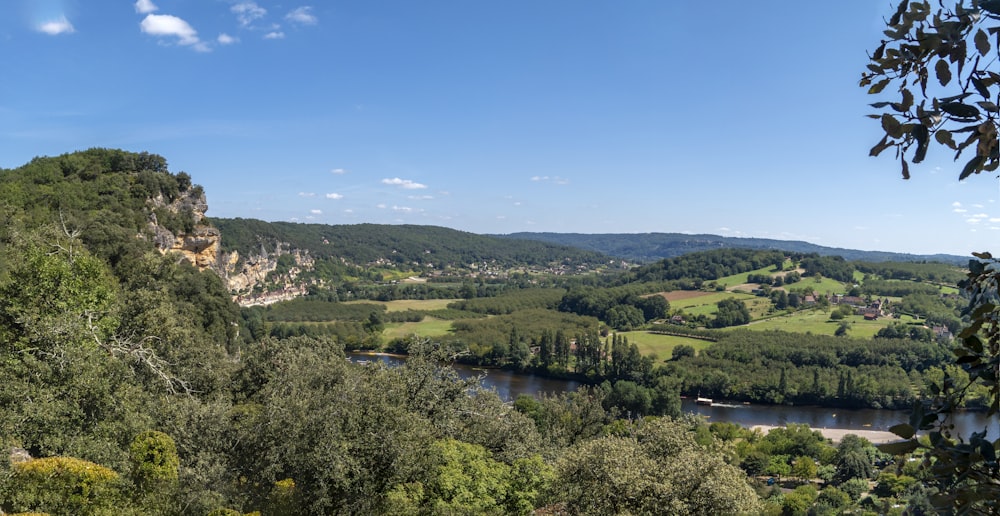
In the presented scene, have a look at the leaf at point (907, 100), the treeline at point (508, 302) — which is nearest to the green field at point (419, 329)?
the treeline at point (508, 302)

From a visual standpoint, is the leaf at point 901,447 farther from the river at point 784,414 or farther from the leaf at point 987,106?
the river at point 784,414

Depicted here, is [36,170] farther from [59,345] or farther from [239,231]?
[239,231]

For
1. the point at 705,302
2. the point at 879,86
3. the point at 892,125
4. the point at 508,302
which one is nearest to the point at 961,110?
the point at 892,125

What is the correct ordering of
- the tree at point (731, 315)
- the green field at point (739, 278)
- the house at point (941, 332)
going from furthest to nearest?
the green field at point (739, 278), the tree at point (731, 315), the house at point (941, 332)

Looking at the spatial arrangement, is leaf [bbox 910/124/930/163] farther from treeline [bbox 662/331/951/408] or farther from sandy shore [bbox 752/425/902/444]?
treeline [bbox 662/331/951/408]

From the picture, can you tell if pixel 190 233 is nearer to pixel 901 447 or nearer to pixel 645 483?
pixel 645 483

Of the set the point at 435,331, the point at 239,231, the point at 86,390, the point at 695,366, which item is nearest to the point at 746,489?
the point at 86,390

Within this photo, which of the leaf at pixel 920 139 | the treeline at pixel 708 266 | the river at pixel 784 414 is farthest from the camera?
the treeline at pixel 708 266
